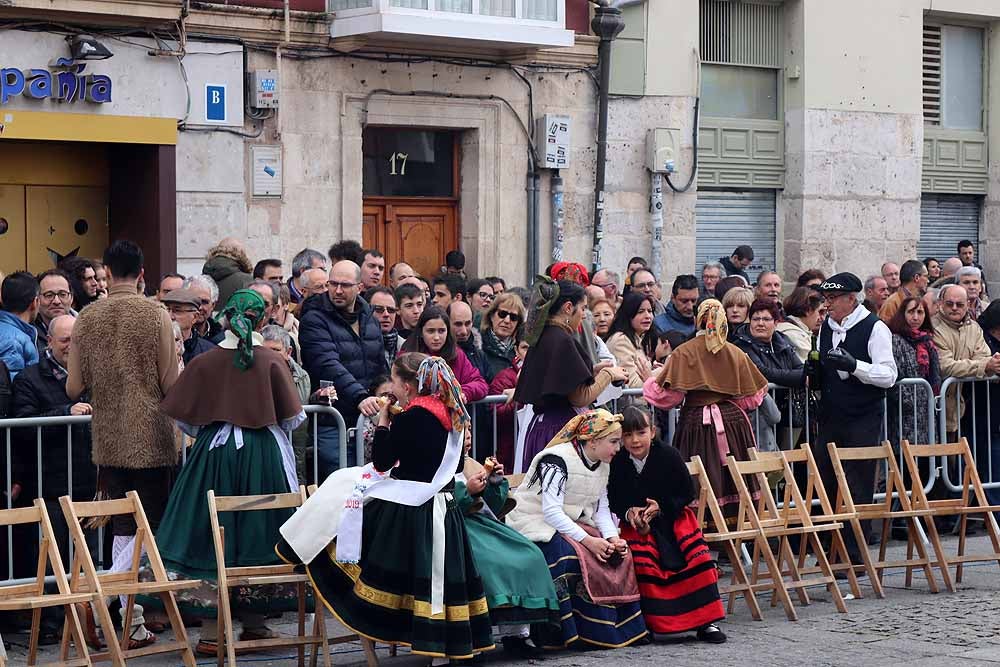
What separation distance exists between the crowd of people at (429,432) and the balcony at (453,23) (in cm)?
496

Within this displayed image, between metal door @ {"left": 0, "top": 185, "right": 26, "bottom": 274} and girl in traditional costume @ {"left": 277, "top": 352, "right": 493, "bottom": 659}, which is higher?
metal door @ {"left": 0, "top": 185, "right": 26, "bottom": 274}

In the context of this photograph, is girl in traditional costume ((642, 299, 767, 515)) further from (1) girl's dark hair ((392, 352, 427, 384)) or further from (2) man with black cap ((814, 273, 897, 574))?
(1) girl's dark hair ((392, 352, 427, 384))

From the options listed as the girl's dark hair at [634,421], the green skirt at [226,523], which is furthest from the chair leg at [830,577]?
the green skirt at [226,523]

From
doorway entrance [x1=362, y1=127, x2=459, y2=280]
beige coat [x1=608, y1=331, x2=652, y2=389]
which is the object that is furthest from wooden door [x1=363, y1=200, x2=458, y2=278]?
beige coat [x1=608, y1=331, x2=652, y2=389]

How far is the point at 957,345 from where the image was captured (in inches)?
476

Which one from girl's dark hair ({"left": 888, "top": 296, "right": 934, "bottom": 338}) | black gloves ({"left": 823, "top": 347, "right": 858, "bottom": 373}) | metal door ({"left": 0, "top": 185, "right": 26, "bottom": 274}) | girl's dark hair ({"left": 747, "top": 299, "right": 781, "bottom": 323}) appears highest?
metal door ({"left": 0, "top": 185, "right": 26, "bottom": 274})

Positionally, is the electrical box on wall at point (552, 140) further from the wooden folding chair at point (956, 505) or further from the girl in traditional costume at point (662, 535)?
the girl in traditional costume at point (662, 535)

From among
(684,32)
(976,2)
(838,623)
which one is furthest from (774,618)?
(976,2)

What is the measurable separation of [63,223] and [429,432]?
8053 millimetres

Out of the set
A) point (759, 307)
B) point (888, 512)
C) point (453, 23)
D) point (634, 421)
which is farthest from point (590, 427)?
point (453, 23)

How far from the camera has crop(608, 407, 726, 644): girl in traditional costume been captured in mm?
8836

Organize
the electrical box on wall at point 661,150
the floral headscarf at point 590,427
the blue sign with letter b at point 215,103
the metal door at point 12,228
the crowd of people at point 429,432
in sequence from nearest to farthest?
the crowd of people at point 429,432
the floral headscarf at point 590,427
the metal door at point 12,228
the blue sign with letter b at point 215,103
the electrical box on wall at point 661,150

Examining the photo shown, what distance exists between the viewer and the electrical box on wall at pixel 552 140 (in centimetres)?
1730

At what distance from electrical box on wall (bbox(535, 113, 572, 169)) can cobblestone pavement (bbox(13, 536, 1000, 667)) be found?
8.11 m
